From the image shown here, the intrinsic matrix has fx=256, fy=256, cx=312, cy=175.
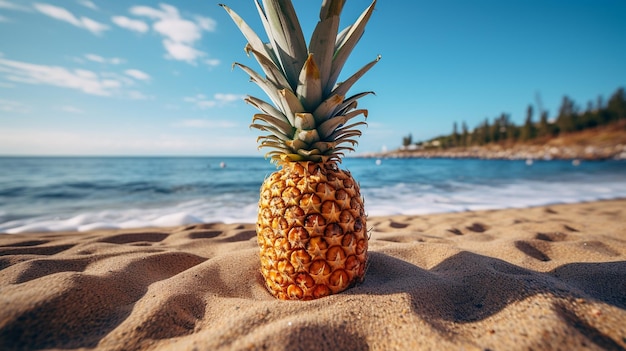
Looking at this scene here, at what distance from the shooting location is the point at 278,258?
5.91ft

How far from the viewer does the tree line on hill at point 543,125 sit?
4562 centimetres

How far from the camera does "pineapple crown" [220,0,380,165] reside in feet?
5.81

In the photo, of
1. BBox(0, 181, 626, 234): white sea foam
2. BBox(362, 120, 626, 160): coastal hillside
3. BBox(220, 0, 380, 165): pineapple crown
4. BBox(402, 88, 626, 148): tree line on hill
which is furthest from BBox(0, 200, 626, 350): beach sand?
BBox(402, 88, 626, 148): tree line on hill

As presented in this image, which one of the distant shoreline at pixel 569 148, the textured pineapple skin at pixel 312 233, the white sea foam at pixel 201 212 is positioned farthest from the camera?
the distant shoreline at pixel 569 148

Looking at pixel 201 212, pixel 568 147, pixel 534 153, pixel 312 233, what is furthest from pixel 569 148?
pixel 312 233

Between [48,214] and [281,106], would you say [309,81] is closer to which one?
[281,106]

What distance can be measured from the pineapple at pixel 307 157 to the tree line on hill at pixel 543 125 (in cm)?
6649

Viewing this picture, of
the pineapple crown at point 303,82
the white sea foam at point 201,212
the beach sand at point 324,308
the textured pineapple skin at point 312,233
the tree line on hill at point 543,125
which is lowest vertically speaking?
the white sea foam at point 201,212

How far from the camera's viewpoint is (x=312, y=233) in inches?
67.0

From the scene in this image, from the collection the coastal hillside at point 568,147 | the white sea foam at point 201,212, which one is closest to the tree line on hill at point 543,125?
the coastal hillside at point 568,147

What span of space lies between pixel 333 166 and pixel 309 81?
643mm

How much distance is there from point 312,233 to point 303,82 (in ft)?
3.47

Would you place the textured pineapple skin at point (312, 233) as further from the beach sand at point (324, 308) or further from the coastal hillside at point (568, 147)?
the coastal hillside at point (568, 147)

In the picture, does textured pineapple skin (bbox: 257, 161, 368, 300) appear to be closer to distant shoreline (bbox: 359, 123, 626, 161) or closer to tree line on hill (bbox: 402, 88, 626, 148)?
distant shoreline (bbox: 359, 123, 626, 161)
